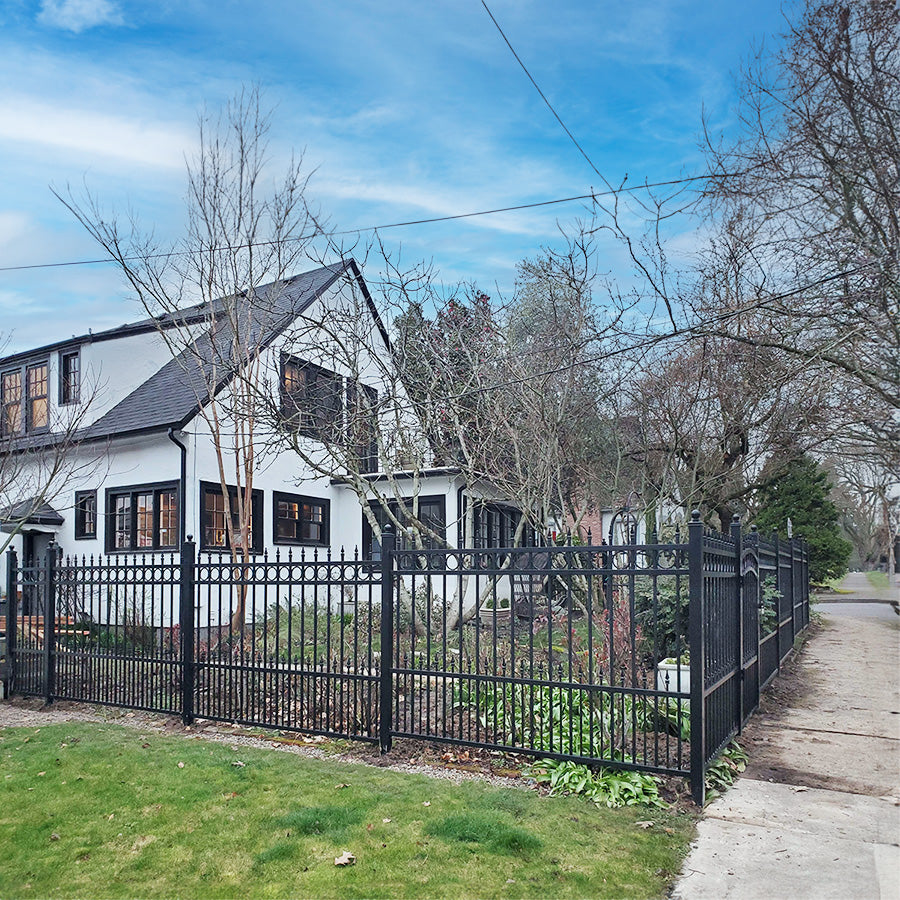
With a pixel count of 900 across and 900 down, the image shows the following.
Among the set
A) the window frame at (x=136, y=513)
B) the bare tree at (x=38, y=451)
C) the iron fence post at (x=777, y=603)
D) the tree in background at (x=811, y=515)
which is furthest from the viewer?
the tree in background at (x=811, y=515)

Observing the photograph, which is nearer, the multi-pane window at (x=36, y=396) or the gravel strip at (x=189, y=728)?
the gravel strip at (x=189, y=728)

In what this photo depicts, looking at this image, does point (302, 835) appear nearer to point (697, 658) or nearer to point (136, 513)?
point (697, 658)

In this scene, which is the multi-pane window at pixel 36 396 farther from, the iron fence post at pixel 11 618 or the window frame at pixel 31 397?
the iron fence post at pixel 11 618

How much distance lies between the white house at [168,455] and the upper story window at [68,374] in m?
0.02

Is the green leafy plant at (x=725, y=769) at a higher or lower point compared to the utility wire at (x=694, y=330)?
lower

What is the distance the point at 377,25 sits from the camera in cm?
767

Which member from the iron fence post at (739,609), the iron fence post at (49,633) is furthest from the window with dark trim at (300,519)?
the iron fence post at (739,609)

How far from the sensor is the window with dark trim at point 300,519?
16266mm

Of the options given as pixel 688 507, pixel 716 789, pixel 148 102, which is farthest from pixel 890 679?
pixel 148 102

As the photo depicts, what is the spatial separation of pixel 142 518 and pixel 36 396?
524cm

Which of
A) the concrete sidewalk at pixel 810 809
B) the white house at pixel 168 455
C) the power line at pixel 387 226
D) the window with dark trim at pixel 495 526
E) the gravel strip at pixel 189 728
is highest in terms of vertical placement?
the power line at pixel 387 226

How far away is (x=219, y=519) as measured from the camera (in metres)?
14.9

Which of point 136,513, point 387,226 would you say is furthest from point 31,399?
point 387,226

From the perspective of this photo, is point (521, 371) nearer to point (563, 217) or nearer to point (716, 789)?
point (563, 217)
